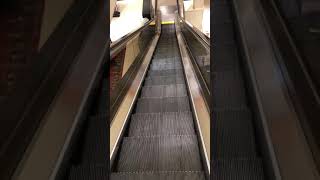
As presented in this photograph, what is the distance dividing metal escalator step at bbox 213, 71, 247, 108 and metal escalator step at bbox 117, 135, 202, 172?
0.37 m

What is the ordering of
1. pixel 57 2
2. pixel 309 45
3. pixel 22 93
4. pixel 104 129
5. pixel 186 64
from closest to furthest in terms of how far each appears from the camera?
pixel 22 93
pixel 309 45
pixel 104 129
pixel 57 2
pixel 186 64

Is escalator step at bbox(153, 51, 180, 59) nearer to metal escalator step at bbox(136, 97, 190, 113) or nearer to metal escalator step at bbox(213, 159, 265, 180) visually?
metal escalator step at bbox(136, 97, 190, 113)

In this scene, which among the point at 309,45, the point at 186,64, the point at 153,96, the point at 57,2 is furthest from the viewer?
the point at 186,64

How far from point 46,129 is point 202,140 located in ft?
3.49

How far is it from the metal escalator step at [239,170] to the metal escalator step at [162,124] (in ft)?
2.71

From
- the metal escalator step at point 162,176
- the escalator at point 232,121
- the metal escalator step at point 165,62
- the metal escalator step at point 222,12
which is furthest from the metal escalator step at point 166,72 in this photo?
the metal escalator step at point 162,176

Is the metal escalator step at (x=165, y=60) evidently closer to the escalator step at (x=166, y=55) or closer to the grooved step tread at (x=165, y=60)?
the grooved step tread at (x=165, y=60)

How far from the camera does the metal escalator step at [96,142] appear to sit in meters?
1.89

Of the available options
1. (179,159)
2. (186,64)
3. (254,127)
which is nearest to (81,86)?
(179,159)

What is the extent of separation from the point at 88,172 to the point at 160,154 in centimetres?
60

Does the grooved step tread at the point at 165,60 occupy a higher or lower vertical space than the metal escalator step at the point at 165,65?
higher

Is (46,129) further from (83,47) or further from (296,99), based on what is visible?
(296,99)

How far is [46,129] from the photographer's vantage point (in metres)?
1.62

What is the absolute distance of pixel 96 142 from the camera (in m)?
1.99
